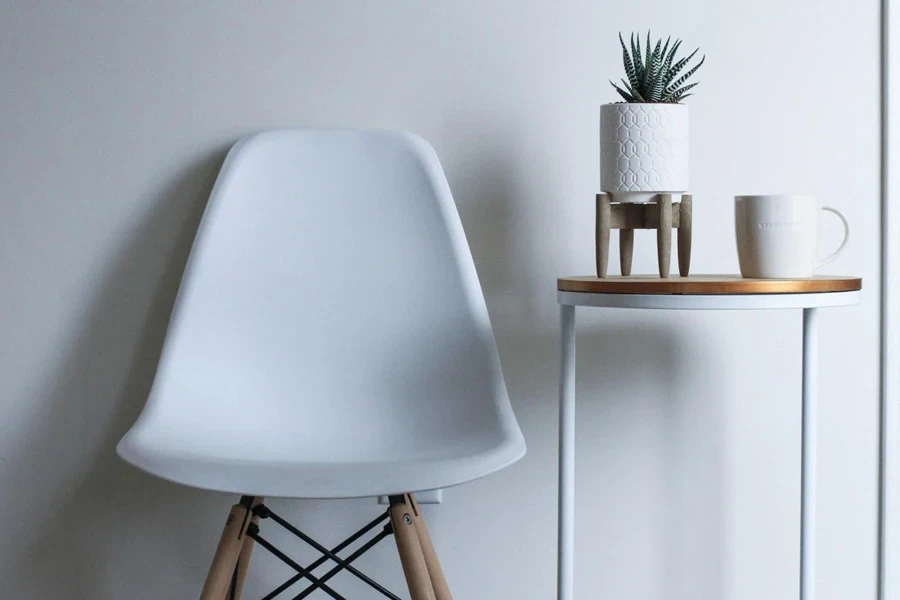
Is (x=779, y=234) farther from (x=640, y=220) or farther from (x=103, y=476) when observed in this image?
(x=103, y=476)

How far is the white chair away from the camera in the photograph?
38.1 inches

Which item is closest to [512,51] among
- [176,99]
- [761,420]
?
[176,99]

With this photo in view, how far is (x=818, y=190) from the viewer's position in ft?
3.93

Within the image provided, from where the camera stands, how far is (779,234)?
2.96 ft

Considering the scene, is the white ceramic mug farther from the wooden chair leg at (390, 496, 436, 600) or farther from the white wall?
the wooden chair leg at (390, 496, 436, 600)

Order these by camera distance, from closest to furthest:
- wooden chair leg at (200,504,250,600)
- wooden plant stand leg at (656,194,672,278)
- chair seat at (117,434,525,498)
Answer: chair seat at (117,434,525,498), wooden chair leg at (200,504,250,600), wooden plant stand leg at (656,194,672,278)

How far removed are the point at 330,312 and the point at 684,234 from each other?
0.46 metres

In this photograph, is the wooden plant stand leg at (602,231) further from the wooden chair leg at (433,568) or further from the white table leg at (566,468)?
the wooden chair leg at (433,568)

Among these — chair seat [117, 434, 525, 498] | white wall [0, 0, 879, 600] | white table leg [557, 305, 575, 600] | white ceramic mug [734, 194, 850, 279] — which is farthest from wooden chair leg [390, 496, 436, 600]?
white ceramic mug [734, 194, 850, 279]

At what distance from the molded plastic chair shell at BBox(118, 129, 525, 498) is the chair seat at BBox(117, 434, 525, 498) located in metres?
0.12

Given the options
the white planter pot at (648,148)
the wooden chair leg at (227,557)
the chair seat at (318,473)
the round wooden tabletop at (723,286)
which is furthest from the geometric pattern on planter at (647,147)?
the wooden chair leg at (227,557)

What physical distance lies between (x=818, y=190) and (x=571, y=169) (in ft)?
1.20

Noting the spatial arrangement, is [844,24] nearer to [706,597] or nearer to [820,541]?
[820,541]

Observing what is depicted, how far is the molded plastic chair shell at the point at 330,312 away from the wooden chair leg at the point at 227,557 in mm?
77
